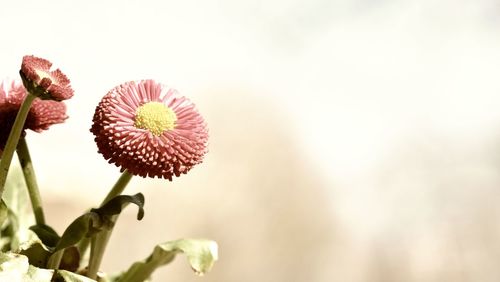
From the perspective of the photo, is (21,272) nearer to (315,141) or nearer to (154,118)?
(154,118)

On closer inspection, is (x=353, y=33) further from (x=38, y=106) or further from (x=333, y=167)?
(x=38, y=106)

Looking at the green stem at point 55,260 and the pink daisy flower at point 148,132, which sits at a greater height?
the pink daisy flower at point 148,132

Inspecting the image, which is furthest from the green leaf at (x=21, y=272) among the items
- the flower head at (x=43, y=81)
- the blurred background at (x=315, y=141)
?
the blurred background at (x=315, y=141)

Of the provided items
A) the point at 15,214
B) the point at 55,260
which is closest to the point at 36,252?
the point at 55,260

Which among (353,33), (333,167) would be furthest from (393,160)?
(353,33)

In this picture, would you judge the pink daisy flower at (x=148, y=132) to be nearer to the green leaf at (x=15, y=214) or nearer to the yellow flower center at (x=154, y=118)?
the yellow flower center at (x=154, y=118)

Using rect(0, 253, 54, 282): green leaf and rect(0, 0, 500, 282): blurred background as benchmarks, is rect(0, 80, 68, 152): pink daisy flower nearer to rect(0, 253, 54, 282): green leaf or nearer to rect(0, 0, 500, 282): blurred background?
rect(0, 253, 54, 282): green leaf
